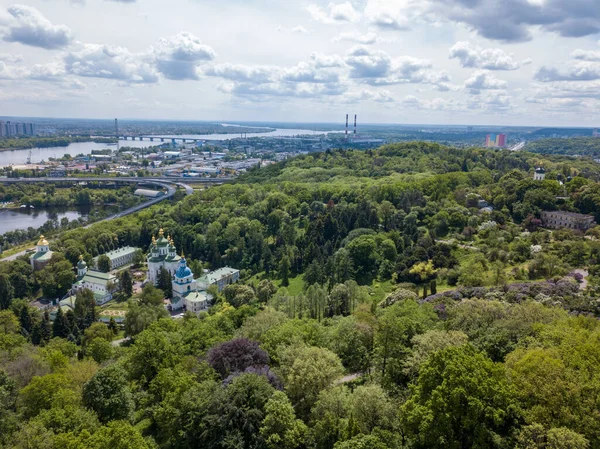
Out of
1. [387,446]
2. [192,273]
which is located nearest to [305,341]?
[387,446]

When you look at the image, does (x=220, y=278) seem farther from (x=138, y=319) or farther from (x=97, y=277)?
(x=138, y=319)

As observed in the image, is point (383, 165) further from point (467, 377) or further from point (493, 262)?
point (467, 377)

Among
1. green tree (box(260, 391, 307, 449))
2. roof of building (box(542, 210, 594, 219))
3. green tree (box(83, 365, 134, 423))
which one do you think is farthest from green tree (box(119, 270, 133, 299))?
roof of building (box(542, 210, 594, 219))

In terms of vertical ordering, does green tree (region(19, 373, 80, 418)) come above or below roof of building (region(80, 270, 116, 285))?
above

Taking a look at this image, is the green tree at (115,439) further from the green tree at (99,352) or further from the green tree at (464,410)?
the green tree at (99,352)

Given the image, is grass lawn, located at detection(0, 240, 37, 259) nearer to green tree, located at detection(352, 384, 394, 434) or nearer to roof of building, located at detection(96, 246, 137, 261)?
roof of building, located at detection(96, 246, 137, 261)

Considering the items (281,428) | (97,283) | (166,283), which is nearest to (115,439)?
(281,428)
